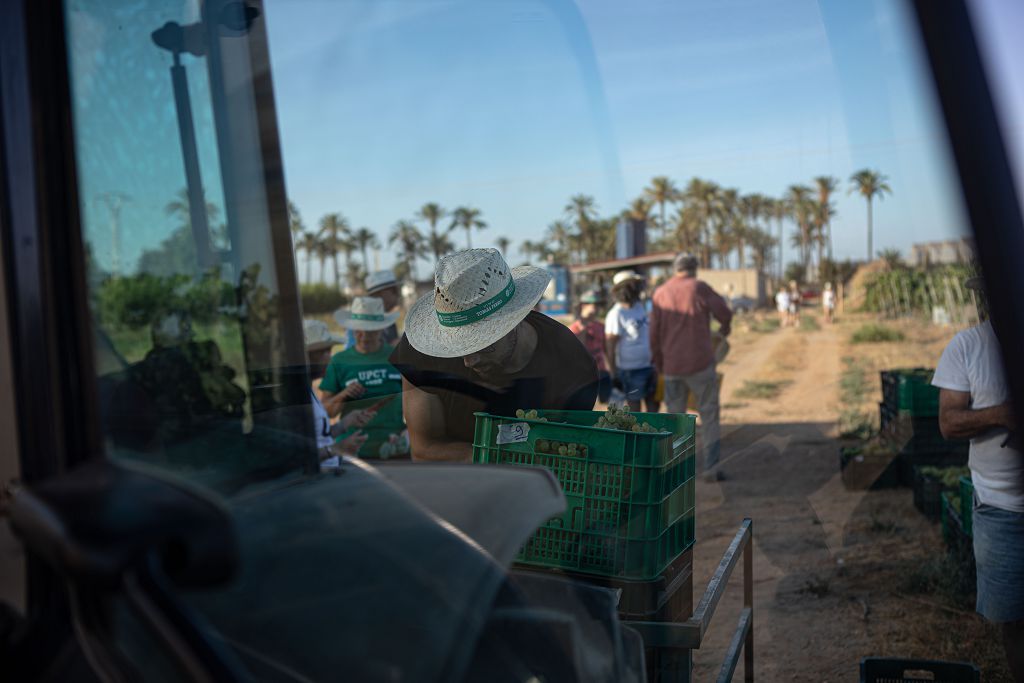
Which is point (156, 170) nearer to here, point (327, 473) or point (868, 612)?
point (327, 473)

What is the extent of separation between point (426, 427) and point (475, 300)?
1.91 feet

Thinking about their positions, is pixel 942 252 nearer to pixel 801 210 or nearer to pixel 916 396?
pixel 801 210

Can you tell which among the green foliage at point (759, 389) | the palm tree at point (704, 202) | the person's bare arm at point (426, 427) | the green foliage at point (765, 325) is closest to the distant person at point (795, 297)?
the palm tree at point (704, 202)

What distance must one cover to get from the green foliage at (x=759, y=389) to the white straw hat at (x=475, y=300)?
443 inches

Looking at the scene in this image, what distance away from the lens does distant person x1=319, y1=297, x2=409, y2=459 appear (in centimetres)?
446

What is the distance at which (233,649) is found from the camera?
3.34 feet

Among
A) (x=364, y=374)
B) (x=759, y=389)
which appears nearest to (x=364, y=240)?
(x=364, y=374)

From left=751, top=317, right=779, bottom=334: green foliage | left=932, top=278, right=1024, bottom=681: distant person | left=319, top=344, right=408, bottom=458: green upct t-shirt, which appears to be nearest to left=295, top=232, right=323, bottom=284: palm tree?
left=932, top=278, right=1024, bottom=681: distant person

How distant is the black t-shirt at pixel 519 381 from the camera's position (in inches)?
118

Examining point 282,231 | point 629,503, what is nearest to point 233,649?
point 282,231

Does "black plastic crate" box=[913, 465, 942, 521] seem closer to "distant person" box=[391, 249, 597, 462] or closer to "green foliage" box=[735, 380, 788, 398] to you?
"distant person" box=[391, 249, 597, 462]

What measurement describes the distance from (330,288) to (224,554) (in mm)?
851

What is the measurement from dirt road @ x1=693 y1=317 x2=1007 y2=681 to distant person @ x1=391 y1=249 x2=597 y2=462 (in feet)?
2.21

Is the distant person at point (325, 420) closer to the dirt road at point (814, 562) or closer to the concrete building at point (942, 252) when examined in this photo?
the concrete building at point (942, 252)
